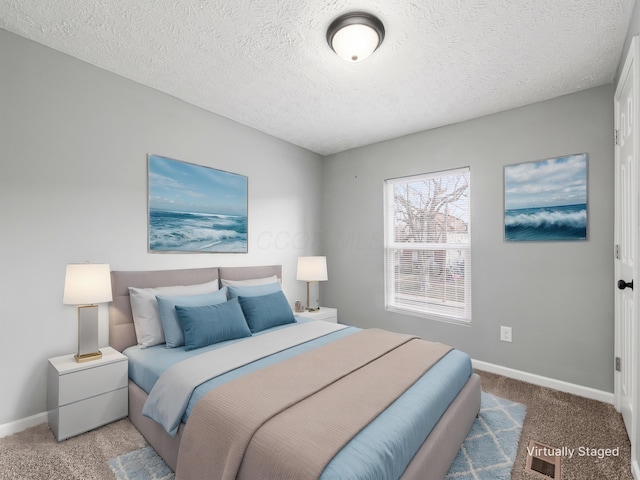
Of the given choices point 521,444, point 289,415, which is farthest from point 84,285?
point 521,444

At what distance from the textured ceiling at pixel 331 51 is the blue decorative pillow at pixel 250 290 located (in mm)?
1754

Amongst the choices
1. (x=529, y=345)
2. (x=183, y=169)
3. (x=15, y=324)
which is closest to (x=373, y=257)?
(x=529, y=345)

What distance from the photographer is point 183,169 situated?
298 cm

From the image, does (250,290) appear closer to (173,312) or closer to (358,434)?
(173,312)

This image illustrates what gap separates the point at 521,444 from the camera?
6.52ft

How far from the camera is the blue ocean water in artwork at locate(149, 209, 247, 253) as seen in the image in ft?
9.25

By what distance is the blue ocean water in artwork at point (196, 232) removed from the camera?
Result: 2.82 meters

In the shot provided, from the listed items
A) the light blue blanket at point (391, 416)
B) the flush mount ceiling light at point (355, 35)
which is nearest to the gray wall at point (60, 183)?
the light blue blanket at point (391, 416)

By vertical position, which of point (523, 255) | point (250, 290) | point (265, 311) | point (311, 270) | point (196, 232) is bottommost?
point (265, 311)

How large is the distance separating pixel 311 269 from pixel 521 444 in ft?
8.09

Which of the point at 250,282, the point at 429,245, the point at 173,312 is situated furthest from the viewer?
the point at 429,245

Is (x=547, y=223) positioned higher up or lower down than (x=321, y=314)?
higher up

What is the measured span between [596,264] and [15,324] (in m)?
4.34

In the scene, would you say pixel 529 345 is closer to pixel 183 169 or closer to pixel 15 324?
pixel 183 169
